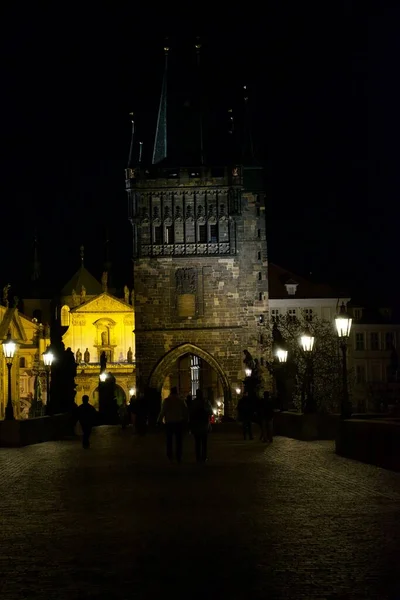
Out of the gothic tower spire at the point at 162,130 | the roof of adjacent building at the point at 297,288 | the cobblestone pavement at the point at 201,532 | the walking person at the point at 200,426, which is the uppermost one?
the gothic tower spire at the point at 162,130

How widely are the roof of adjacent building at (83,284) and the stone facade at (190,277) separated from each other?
4835 centimetres

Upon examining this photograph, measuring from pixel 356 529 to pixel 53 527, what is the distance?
122 inches

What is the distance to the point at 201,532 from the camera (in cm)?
1207

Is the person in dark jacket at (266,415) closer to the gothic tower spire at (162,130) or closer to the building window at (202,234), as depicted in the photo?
the building window at (202,234)

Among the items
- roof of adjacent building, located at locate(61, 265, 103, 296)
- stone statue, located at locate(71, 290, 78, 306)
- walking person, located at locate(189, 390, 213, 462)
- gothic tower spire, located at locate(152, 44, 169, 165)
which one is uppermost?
gothic tower spire, located at locate(152, 44, 169, 165)

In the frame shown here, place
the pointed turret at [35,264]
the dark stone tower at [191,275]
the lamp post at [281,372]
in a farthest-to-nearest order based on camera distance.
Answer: the pointed turret at [35,264], the dark stone tower at [191,275], the lamp post at [281,372]

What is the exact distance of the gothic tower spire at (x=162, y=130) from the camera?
3167 inches

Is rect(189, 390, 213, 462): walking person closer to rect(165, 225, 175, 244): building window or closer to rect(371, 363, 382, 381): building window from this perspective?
rect(165, 225, 175, 244): building window

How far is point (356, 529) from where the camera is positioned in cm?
1214

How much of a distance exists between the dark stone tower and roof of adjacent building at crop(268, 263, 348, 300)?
17.6 meters

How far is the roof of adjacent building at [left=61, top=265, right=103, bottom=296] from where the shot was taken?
125 m

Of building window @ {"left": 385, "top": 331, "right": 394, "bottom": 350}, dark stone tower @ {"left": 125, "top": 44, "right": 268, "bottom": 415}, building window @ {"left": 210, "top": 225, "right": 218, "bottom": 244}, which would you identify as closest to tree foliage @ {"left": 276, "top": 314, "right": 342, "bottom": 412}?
dark stone tower @ {"left": 125, "top": 44, "right": 268, "bottom": 415}

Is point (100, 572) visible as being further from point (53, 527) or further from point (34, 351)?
point (34, 351)

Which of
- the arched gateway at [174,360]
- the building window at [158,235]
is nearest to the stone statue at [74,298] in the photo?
the building window at [158,235]
